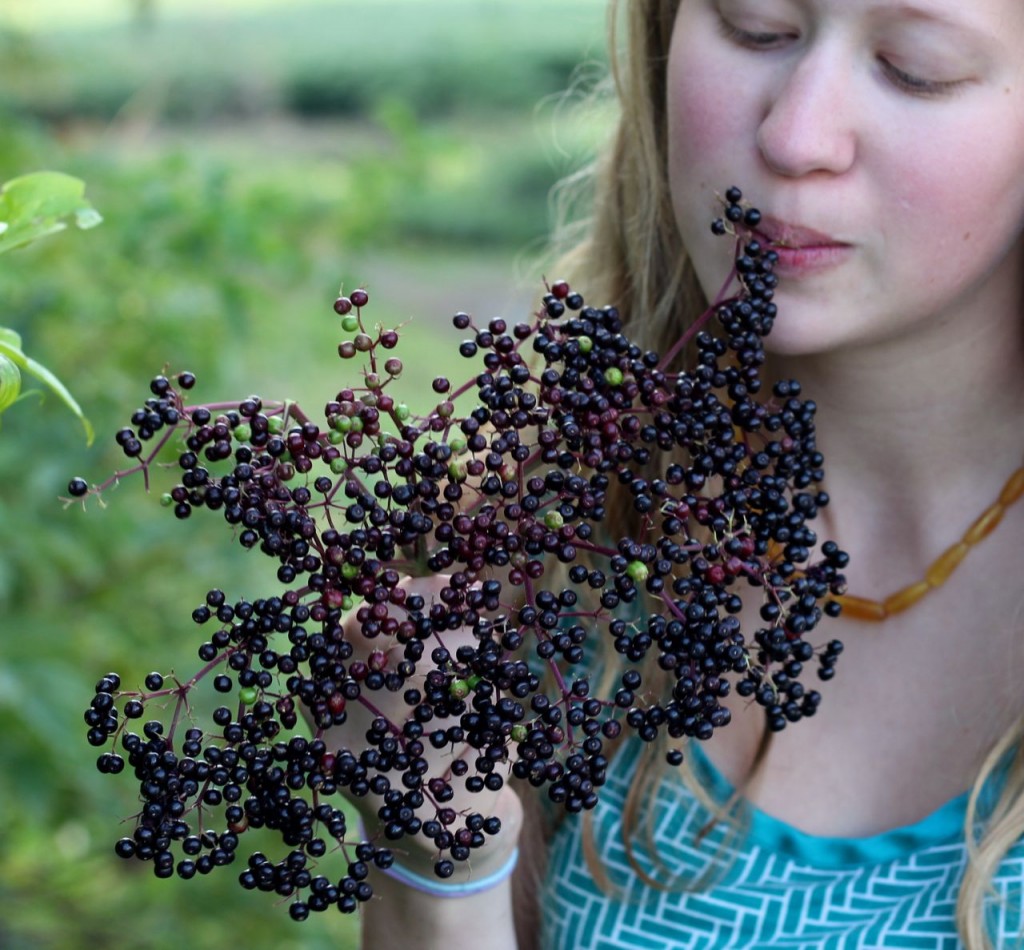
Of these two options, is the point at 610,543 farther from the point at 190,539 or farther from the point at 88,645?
the point at 88,645

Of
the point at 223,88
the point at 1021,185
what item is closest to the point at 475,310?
the point at 223,88

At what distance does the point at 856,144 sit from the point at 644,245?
0.52m

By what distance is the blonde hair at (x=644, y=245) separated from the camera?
1.65 m

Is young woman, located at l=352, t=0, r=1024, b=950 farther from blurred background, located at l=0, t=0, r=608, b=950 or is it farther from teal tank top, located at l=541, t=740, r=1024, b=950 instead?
blurred background, located at l=0, t=0, r=608, b=950

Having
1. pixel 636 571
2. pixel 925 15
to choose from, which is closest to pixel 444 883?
pixel 636 571

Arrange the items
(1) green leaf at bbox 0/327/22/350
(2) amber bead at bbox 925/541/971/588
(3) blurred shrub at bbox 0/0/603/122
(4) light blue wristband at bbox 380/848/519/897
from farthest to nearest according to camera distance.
A: 1. (3) blurred shrub at bbox 0/0/603/122
2. (2) amber bead at bbox 925/541/971/588
3. (4) light blue wristband at bbox 380/848/519/897
4. (1) green leaf at bbox 0/327/22/350

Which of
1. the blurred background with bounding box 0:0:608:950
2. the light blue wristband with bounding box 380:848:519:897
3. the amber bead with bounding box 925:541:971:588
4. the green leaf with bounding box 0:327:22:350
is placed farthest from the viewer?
the blurred background with bounding box 0:0:608:950

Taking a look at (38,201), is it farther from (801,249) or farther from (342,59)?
(342,59)

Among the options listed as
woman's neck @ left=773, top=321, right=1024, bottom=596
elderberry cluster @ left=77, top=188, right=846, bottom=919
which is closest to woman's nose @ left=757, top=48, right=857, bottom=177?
elderberry cluster @ left=77, top=188, right=846, bottom=919

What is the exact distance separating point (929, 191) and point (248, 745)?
2.76ft

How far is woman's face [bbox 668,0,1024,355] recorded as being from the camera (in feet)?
4.37

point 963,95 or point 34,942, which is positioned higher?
point 963,95

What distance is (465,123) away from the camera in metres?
11.2

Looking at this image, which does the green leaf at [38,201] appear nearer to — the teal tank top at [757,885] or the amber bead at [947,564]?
the teal tank top at [757,885]
